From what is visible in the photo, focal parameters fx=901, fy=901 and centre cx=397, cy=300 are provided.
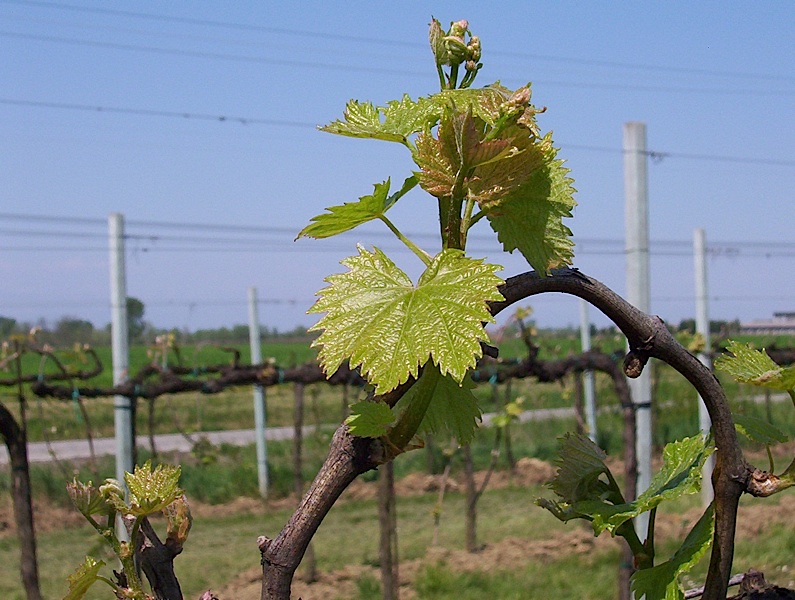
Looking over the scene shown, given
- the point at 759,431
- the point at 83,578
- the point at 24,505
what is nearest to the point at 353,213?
the point at 83,578

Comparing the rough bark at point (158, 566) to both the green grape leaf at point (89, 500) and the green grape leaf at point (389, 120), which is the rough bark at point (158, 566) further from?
the green grape leaf at point (389, 120)

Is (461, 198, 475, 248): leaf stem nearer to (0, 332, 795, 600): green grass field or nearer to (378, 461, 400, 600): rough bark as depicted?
(378, 461, 400, 600): rough bark

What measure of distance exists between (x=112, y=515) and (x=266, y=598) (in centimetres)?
12

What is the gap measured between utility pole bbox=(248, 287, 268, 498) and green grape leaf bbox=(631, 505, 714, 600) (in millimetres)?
6656

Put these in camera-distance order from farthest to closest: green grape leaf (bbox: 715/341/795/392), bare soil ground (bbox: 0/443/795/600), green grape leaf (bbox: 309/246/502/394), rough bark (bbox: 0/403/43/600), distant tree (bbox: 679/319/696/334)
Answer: distant tree (bbox: 679/319/696/334) < bare soil ground (bbox: 0/443/795/600) < rough bark (bbox: 0/403/43/600) < green grape leaf (bbox: 715/341/795/392) < green grape leaf (bbox: 309/246/502/394)

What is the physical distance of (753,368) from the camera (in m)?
0.65

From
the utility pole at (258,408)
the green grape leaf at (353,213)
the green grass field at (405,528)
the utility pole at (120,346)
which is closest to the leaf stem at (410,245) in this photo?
the green grape leaf at (353,213)

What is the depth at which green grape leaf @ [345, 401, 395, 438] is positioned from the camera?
0.47m

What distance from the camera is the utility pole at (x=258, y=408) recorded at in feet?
24.5

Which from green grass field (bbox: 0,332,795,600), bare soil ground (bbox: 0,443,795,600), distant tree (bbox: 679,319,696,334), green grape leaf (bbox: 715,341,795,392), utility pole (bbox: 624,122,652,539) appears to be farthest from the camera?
distant tree (bbox: 679,319,696,334)

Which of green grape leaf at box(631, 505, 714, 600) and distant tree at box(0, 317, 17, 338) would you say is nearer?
green grape leaf at box(631, 505, 714, 600)

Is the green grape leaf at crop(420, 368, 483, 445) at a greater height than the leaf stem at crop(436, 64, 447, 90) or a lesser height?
lesser

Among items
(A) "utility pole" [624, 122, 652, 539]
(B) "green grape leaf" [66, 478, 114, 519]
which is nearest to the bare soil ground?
(A) "utility pole" [624, 122, 652, 539]

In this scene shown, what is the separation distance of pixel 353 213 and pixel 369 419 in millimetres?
135
